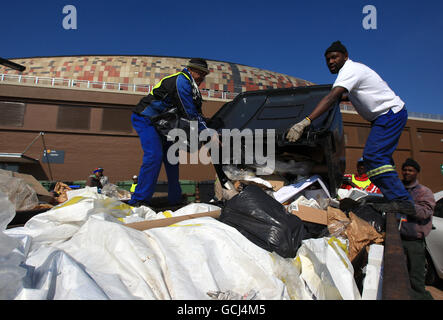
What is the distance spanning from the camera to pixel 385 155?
2.09 meters

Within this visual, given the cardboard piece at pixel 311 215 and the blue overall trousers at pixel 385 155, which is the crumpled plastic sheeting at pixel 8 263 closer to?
the cardboard piece at pixel 311 215

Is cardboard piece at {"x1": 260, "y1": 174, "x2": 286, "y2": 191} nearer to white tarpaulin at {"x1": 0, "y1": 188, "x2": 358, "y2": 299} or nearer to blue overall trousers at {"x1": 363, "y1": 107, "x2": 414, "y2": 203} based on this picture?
blue overall trousers at {"x1": 363, "y1": 107, "x2": 414, "y2": 203}

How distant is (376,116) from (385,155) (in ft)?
1.15

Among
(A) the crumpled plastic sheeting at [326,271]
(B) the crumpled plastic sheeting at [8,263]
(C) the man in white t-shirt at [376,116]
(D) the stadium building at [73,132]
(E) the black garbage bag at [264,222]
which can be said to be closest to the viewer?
(B) the crumpled plastic sheeting at [8,263]

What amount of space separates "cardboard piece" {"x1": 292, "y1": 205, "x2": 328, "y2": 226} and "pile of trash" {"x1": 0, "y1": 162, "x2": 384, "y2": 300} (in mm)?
215

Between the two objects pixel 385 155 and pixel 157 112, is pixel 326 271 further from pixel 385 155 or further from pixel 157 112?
pixel 157 112

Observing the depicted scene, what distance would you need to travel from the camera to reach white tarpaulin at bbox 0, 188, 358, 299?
2.97ft

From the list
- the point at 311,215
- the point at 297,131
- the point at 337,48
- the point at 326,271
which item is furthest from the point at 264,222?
the point at 337,48

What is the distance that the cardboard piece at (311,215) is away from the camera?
1916 millimetres

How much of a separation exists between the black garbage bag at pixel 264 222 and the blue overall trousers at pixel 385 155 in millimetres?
982

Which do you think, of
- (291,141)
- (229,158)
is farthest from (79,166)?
(291,141)

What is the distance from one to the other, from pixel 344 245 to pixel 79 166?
1081cm

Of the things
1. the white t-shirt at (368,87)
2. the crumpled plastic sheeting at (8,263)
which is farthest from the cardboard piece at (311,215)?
the crumpled plastic sheeting at (8,263)
